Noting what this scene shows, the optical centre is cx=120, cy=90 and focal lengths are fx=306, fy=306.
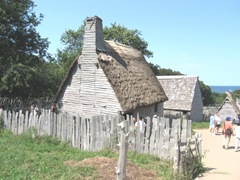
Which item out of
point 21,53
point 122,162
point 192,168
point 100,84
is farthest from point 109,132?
point 21,53

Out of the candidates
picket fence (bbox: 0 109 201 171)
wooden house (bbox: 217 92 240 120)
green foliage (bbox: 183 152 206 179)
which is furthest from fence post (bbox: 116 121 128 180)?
wooden house (bbox: 217 92 240 120)

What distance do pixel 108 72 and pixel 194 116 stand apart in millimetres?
21044

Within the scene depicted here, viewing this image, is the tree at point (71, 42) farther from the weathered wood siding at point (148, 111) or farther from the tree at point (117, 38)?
the weathered wood siding at point (148, 111)

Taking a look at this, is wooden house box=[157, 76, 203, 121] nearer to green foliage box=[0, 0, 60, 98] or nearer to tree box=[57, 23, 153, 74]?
tree box=[57, 23, 153, 74]

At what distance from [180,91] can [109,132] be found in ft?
83.3

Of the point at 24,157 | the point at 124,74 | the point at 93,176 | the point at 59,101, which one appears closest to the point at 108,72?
the point at 124,74

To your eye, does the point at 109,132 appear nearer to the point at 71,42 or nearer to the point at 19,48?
the point at 19,48

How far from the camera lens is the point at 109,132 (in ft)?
40.7

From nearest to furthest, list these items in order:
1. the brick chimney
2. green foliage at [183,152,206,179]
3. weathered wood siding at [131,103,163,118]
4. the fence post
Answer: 1. the fence post
2. green foliage at [183,152,206,179]
3. the brick chimney
4. weathered wood siding at [131,103,163,118]

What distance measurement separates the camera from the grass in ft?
28.7

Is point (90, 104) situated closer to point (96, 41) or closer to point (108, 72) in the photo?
point (108, 72)

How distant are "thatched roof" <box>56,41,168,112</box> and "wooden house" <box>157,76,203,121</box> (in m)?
12.1

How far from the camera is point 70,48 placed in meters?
48.8

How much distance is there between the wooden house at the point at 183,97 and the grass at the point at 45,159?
22.9 metres
